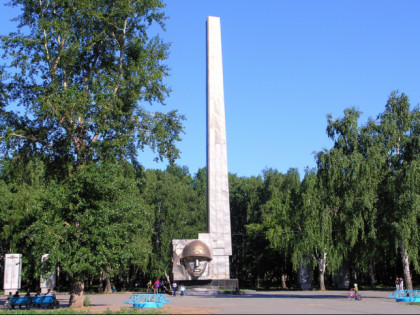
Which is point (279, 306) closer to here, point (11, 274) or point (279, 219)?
point (11, 274)

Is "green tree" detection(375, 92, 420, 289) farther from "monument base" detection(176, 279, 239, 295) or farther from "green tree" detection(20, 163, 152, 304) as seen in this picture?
"green tree" detection(20, 163, 152, 304)

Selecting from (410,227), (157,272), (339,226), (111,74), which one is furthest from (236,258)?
(111,74)

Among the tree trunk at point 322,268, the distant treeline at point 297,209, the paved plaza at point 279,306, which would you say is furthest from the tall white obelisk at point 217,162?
the tree trunk at point 322,268

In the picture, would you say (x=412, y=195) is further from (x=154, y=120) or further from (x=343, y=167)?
(x=154, y=120)

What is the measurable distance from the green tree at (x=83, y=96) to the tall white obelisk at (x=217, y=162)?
8.78 metres

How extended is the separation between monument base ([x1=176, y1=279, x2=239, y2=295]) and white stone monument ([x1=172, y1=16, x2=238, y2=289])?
0.20ft

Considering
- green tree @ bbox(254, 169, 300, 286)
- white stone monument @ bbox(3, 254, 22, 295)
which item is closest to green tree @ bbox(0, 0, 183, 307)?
white stone monument @ bbox(3, 254, 22, 295)

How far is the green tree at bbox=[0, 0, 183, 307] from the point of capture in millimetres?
19391

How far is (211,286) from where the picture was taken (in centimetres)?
2897

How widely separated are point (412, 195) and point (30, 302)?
61.0 feet

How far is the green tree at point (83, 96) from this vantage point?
763 inches

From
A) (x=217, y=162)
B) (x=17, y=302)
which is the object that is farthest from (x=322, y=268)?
(x=17, y=302)

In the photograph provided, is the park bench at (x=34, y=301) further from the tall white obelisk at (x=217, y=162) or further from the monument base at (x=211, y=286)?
the tall white obelisk at (x=217, y=162)

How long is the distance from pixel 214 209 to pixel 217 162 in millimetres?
3156
